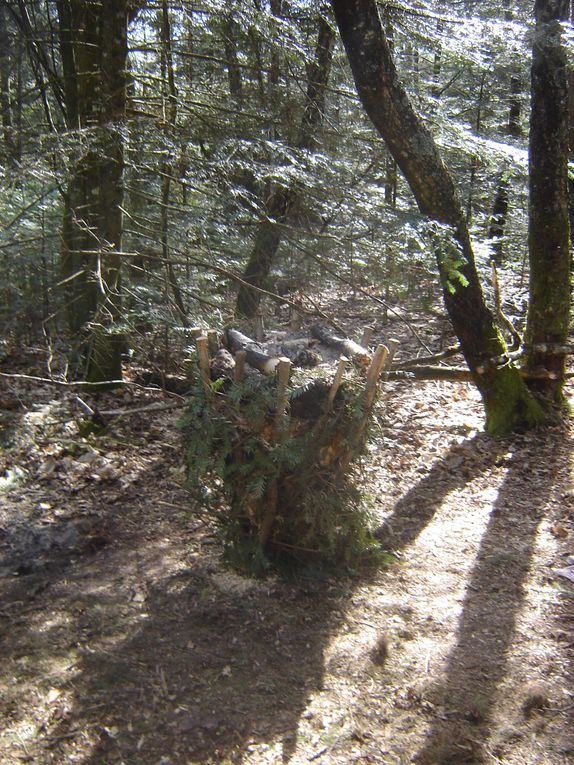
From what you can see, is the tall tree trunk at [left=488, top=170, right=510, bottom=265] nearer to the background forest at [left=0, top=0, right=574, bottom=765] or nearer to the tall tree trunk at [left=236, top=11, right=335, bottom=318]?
the background forest at [left=0, top=0, right=574, bottom=765]

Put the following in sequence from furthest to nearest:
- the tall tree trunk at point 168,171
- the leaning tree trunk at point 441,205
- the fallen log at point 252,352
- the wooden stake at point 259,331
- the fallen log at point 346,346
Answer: the tall tree trunk at point 168,171 < the leaning tree trunk at point 441,205 < the wooden stake at point 259,331 < the fallen log at point 346,346 < the fallen log at point 252,352

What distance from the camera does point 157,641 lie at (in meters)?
4.06

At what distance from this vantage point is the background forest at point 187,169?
17.7 ft

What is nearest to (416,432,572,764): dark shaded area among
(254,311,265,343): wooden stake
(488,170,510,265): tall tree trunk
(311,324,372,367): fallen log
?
(311,324,372,367): fallen log

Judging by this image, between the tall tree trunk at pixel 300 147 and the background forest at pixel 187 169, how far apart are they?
32 millimetres

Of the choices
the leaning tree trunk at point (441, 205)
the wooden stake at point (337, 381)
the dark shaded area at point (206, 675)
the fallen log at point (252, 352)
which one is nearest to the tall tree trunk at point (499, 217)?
the leaning tree trunk at point (441, 205)

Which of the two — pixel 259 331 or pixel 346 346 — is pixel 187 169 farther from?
pixel 346 346

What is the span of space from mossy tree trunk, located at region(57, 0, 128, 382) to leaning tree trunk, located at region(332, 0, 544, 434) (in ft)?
7.36

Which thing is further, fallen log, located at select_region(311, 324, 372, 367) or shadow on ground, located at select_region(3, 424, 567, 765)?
fallen log, located at select_region(311, 324, 372, 367)

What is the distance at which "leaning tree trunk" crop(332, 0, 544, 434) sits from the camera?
19.1 ft

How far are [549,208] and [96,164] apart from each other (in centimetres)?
488

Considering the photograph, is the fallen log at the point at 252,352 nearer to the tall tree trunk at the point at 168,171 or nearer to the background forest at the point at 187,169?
the background forest at the point at 187,169

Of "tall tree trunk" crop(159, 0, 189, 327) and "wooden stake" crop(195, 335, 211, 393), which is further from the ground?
"tall tree trunk" crop(159, 0, 189, 327)

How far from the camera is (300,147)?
23.0 feet
